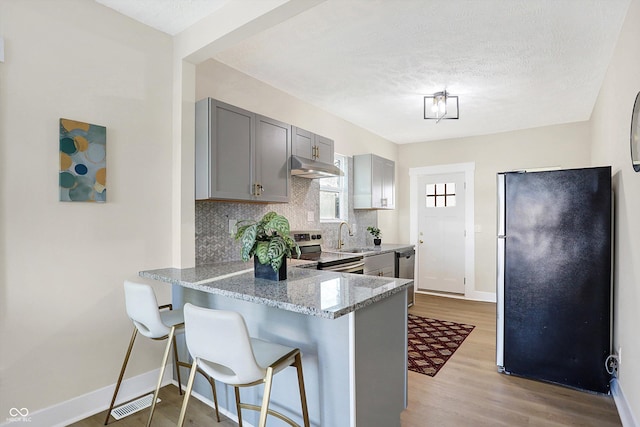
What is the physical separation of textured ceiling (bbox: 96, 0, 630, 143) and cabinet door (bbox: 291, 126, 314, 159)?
510 mm

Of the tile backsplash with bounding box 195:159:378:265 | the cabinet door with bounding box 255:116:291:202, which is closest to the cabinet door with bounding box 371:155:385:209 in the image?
the tile backsplash with bounding box 195:159:378:265

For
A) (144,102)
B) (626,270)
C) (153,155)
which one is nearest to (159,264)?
(153,155)

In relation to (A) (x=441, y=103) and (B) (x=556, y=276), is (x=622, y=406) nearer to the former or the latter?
(B) (x=556, y=276)

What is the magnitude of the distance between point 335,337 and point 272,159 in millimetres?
1807

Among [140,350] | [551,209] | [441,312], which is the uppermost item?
[551,209]

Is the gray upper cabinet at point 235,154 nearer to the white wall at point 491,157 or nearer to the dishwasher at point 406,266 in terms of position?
the dishwasher at point 406,266

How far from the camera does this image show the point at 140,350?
96.0 inches

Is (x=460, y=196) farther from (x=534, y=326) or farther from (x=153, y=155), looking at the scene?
(x=153, y=155)

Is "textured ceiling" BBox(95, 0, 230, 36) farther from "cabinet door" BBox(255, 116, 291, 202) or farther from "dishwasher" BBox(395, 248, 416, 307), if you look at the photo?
"dishwasher" BBox(395, 248, 416, 307)

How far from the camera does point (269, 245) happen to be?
1.99m

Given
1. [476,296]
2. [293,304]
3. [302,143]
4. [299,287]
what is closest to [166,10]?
[302,143]

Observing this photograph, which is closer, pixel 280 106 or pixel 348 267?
pixel 348 267

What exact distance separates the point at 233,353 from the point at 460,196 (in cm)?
497

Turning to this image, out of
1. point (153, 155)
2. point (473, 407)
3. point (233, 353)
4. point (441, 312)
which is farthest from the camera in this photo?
point (441, 312)
